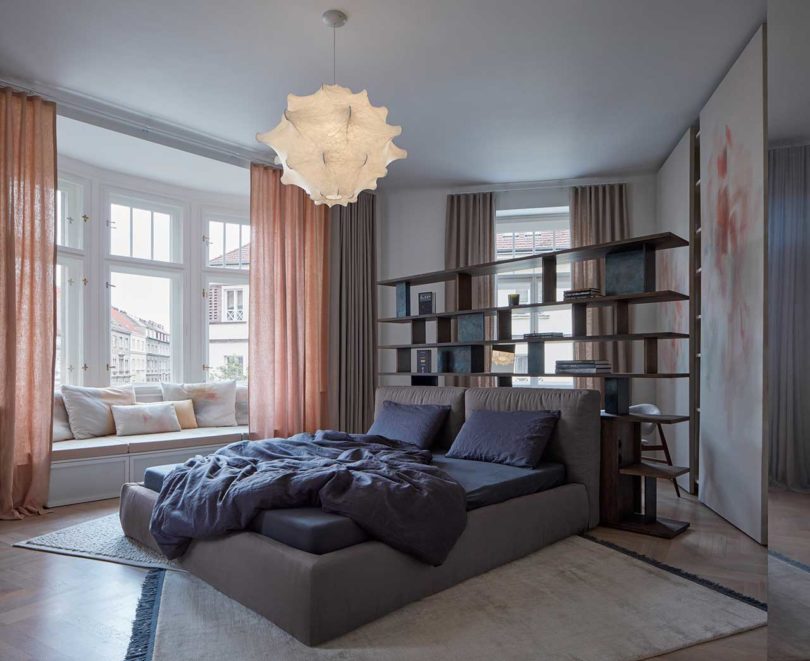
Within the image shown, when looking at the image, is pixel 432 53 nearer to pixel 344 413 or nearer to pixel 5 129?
pixel 5 129

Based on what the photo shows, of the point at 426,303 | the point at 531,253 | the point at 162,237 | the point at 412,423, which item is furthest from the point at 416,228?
the point at 412,423

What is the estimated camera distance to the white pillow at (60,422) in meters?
4.56

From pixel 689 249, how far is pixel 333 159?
2.87 m

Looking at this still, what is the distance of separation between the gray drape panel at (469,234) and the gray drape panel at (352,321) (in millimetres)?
816

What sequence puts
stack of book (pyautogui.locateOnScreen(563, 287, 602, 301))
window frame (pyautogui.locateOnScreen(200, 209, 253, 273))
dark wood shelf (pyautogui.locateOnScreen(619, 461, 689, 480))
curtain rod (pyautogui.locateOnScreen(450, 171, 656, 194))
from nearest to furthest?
dark wood shelf (pyautogui.locateOnScreen(619, 461, 689, 480))
stack of book (pyautogui.locateOnScreen(563, 287, 602, 301))
curtain rod (pyautogui.locateOnScreen(450, 171, 656, 194))
window frame (pyautogui.locateOnScreen(200, 209, 253, 273))

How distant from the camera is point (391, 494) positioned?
7.89ft

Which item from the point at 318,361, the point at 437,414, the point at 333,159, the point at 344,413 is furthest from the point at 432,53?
the point at 344,413

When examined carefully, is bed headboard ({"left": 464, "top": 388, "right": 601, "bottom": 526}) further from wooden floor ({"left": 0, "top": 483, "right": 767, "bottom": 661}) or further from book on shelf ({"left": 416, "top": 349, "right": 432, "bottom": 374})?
book on shelf ({"left": 416, "top": 349, "right": 432, "bottom": 374})

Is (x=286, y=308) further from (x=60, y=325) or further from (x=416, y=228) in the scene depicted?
(x=60, y=325)

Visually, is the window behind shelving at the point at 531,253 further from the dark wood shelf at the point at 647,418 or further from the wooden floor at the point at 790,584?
the wooden floor at the point at 790,584

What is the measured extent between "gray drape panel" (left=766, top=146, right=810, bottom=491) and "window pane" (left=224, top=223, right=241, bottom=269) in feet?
18.4

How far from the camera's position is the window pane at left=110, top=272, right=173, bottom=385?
5547 millimetres

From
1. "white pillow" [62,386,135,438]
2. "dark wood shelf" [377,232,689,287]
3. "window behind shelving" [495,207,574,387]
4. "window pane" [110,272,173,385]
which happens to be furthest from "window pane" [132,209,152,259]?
"window behind shelving" [495,207,574,387]

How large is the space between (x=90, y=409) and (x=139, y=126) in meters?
2.25
